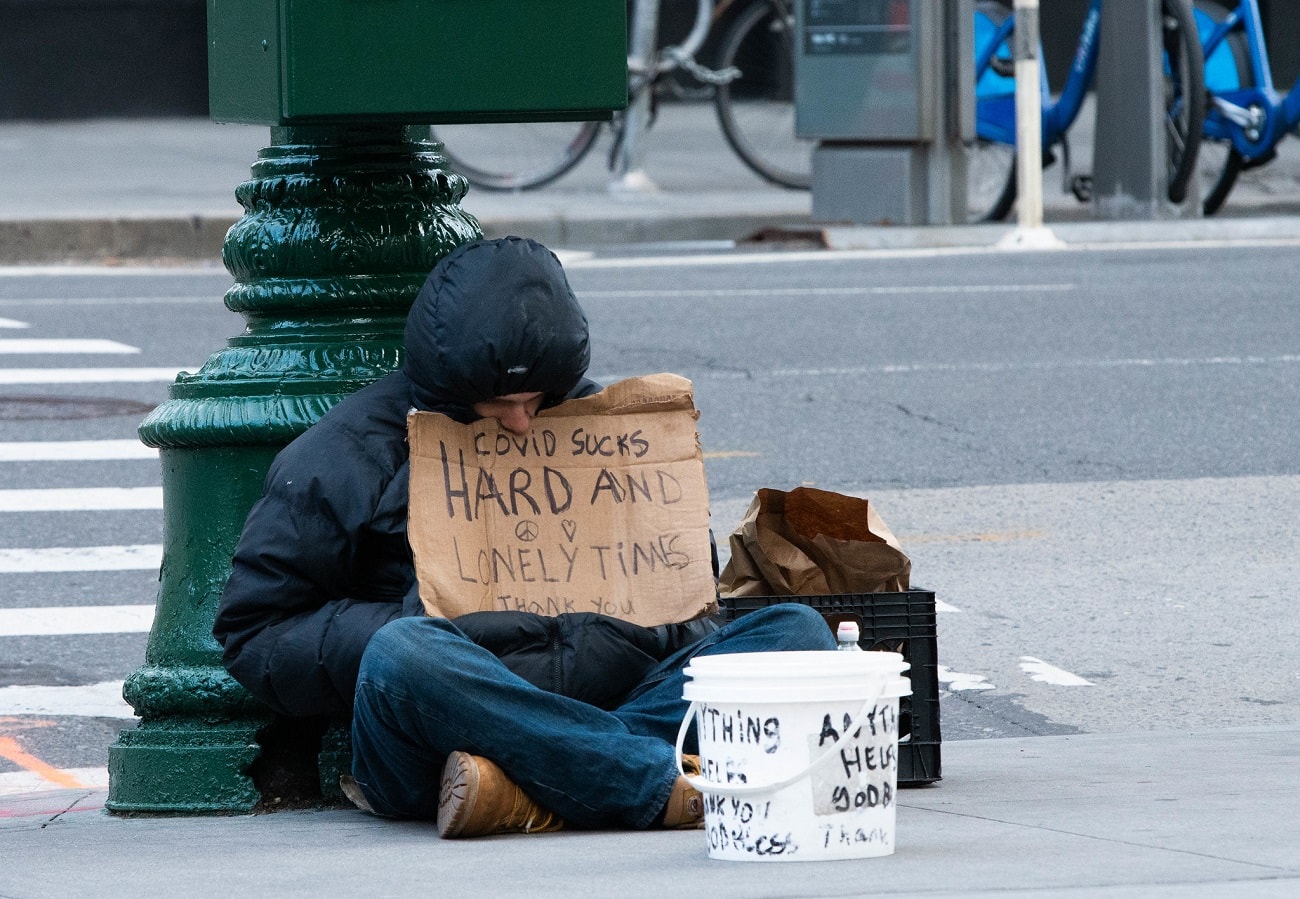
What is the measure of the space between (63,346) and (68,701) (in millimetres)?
5239

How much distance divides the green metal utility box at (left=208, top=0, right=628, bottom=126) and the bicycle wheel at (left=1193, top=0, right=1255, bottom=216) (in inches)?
447

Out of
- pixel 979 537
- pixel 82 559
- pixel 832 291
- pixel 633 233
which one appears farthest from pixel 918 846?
pixel 633 233

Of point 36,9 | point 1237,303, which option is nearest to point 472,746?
point 1237,303

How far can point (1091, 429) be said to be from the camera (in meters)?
8.31

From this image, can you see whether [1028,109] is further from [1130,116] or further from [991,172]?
[991,172]

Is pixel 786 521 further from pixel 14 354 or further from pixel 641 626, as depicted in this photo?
pixel 14 354

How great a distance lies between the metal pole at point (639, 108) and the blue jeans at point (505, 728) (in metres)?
12.0

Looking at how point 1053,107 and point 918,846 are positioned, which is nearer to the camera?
point 918,846

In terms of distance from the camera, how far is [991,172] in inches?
597

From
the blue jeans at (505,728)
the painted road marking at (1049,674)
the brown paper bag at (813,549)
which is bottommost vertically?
the painted road marking at (1049,674)

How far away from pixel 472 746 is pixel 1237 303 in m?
8.09

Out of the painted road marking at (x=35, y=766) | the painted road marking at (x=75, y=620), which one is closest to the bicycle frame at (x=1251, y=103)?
the painted road marking at (x=75, y=620)

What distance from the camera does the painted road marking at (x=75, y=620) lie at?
602 centimetres

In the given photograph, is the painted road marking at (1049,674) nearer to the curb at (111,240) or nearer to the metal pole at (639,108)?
the curb at (111,240)
